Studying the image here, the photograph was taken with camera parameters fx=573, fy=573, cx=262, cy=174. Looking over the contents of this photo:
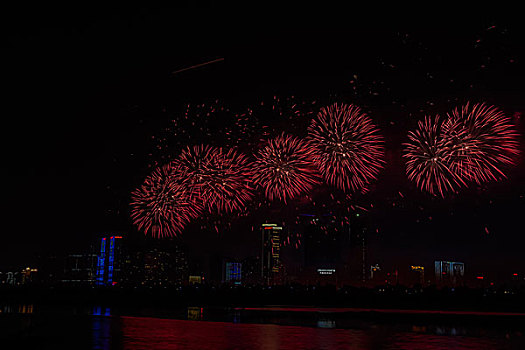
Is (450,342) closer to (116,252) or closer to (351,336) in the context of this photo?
(351,336)

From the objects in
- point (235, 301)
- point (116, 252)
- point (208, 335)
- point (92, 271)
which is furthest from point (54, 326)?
point (92, 271)

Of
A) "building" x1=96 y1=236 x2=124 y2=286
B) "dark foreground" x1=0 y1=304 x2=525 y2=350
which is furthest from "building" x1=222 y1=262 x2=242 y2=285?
"dark foreground" x1=0 y1=304 x2=525 y2=350

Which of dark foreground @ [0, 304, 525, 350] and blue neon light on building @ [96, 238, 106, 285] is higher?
blue neon light on building @ [96, 238, 106, 285]

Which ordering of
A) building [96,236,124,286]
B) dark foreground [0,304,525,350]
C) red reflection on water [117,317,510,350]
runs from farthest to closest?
1. building [96,236,124,286]
2. red reflection on water [117,317,510,350]
3. dark foreground [0,304,525,350]

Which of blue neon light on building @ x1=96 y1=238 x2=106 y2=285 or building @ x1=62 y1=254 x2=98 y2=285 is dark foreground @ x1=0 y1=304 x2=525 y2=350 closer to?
blue neon light on building @ x1=96 y1=238 x2=106 y2=285

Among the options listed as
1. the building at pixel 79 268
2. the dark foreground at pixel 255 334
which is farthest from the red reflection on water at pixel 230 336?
the building at pixel 79 268

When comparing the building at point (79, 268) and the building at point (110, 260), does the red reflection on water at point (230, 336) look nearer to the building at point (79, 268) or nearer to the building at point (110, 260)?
the building at point (110, 260)

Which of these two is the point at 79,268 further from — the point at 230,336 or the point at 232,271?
the point at 230,336
